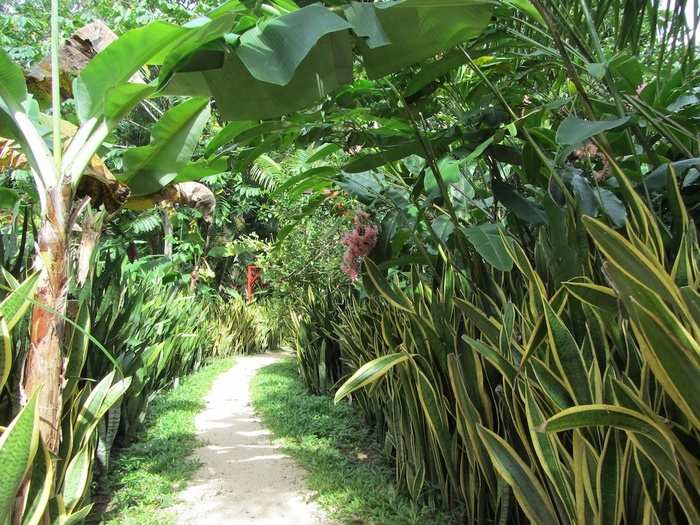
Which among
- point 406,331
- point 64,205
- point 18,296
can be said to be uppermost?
point 64,205

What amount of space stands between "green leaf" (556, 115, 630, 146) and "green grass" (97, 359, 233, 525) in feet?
6.94

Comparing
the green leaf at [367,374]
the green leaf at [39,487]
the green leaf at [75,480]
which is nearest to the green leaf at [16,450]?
the green leaf at [39,487]

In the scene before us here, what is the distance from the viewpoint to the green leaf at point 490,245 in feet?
4.97

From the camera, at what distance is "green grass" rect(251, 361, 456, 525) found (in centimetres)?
218

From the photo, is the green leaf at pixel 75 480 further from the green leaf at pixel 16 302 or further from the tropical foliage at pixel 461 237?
the green leaf at pixel 16 302

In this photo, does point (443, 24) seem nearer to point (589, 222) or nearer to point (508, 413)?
point (589, 222)

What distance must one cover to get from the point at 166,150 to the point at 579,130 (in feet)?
5.18

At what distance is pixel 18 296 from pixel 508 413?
141 cm

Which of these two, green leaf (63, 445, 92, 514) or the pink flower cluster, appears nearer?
green leaf (63, 445, 92, 514)

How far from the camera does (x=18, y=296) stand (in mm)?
1276

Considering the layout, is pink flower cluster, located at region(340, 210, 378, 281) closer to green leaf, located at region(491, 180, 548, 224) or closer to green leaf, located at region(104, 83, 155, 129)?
green leaf, located at region(491, 180, 548, 224)

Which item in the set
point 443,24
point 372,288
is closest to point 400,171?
point 372,288

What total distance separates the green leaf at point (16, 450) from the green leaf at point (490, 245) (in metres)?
1.22

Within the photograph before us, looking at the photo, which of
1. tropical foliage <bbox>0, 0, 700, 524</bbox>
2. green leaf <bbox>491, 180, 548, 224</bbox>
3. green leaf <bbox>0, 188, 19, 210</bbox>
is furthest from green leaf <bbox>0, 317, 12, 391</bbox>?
green leaf <bbox>491, 180, 548, 224</bbox>
